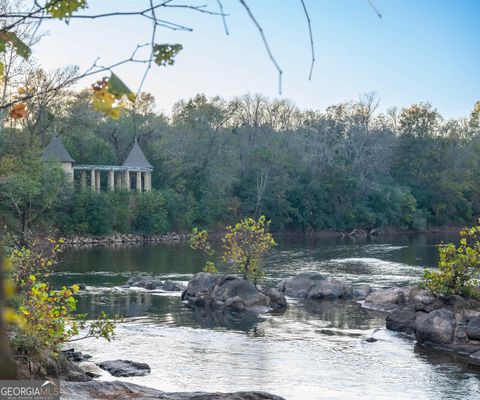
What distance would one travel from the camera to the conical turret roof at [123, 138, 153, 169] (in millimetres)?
61094

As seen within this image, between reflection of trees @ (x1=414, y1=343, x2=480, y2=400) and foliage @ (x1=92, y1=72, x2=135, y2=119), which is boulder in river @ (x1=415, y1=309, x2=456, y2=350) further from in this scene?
foliage @ (x1=92, y1=72, x2=135, y2=119)

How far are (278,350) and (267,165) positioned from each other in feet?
163

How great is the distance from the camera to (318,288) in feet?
91.7

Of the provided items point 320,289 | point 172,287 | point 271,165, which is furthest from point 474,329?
point 271,165

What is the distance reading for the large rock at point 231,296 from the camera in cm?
2436

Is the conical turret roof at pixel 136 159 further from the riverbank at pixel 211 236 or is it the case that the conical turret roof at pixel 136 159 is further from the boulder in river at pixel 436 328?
the boulder in river at pixel 436 328

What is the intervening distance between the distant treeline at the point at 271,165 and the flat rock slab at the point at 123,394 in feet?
132


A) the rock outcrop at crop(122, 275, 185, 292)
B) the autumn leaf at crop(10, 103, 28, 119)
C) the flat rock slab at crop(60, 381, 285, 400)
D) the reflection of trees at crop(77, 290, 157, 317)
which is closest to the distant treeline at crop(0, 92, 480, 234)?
the rock outcrop at crop(122, 275, 185, 292)

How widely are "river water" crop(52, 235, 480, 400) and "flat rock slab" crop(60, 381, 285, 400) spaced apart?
374 cm

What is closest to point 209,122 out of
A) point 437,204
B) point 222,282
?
point 437,204

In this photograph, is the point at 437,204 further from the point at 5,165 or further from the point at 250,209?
the point at 5,165

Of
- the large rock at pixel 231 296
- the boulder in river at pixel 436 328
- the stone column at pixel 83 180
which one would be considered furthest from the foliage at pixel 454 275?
the stone column at pixel 83 180

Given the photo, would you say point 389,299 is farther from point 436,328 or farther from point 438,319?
point 436,328

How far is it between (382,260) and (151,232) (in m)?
23.1
